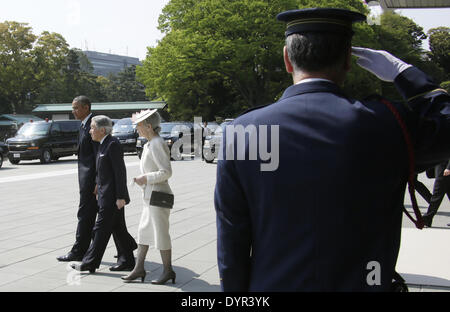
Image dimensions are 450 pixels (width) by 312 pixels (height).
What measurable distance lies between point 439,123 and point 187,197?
31.1 ft

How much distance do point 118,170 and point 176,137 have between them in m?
17.7

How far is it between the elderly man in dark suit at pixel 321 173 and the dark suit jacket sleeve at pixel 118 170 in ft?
12.4

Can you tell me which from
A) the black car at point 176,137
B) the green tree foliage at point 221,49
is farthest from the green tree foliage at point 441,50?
the black car at point 176,137

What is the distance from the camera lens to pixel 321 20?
163cm

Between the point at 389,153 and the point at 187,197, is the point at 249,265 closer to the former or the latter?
the point at 389,153

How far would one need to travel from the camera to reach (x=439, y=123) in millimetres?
1549

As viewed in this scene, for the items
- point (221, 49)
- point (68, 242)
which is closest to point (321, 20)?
point (68, 242)

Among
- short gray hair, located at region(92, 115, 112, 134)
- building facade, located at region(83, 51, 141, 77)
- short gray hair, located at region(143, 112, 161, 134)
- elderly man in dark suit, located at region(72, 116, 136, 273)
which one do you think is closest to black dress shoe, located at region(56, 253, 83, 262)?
elderly man in dark suit, located at region(72, 116, 136, 273)

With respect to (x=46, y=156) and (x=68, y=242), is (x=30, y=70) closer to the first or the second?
(x=46, y=156)

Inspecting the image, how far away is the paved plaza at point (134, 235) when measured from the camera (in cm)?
487

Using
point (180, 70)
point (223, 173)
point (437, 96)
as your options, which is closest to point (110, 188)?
point (223, 173)

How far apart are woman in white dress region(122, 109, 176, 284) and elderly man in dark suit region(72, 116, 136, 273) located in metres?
0.40
